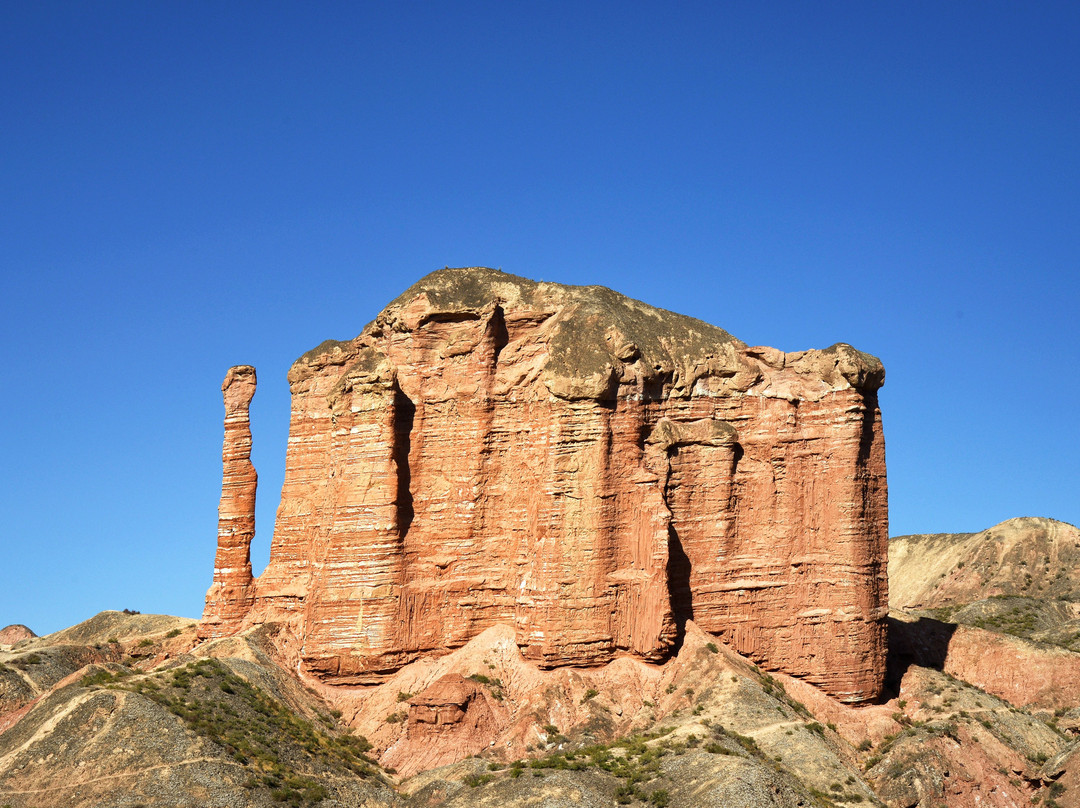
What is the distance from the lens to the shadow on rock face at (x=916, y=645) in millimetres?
58531

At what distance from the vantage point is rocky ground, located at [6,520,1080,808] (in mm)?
42094

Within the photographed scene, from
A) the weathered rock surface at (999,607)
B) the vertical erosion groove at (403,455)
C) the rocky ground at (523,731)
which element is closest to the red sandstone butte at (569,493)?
the vertical erosion groove at (403,455)

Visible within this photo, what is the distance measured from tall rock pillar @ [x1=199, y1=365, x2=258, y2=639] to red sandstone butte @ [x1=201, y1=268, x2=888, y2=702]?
0.18 m

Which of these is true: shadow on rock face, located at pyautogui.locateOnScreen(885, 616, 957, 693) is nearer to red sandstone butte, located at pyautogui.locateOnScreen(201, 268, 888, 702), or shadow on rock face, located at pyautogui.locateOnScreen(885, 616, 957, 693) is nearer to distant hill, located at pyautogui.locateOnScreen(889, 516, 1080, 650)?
red sandstone butte, located at pyautogui.locateOnScreen(201, 268, 888, 702)

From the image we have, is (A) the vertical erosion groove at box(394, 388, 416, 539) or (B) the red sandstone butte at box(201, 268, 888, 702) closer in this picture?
(B) the red sandstone butte at box(201, 268, 888, 702)

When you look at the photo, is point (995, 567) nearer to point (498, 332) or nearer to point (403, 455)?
point (498, 332)

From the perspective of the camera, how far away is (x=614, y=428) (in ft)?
169

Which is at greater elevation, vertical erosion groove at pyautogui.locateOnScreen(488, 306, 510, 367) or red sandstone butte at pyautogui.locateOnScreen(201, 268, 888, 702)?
vertical erosion groove at pyautogui.locateOnScreen(488, 306, 510, 367)

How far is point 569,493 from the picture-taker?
5053 cm

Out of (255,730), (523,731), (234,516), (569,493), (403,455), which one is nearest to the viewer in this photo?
(255,730)

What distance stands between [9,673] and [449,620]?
1942 cm

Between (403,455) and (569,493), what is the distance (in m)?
7.35

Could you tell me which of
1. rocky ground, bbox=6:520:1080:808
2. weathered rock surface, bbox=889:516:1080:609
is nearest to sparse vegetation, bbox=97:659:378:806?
rocky ground, bbox=6:520:1080:808

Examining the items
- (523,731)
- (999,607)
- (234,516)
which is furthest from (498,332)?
(999,607)
